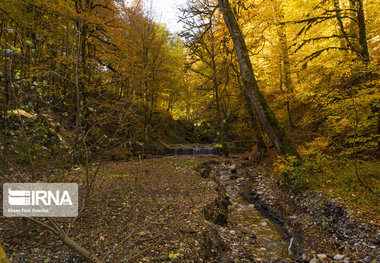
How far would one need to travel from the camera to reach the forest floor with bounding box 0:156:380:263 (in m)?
3.12

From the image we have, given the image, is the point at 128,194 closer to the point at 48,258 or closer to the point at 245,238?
the point at 48,258

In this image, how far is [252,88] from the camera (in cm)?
642

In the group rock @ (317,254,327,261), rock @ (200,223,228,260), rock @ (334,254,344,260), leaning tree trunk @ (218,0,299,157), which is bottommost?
rock @ (317,254,327,261)

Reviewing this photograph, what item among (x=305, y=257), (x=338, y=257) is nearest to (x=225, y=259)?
(x=305, y=257)

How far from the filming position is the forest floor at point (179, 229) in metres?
3.12

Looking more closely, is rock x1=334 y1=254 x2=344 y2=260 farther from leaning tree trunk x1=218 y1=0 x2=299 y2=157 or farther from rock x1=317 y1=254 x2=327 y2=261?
leaning tree trunk x1=218 y1=0 x2=299 y2=157

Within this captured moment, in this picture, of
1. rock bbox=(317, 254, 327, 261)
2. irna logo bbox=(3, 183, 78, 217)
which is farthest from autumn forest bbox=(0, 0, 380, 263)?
irna logo bbox=(3, 183, 78, 217)

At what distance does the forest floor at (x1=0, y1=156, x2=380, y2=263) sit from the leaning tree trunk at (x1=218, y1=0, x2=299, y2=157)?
1.65m

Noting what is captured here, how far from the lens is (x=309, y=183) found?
230 inches

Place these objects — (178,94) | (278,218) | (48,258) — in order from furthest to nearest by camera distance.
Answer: (178,94) → (278,218) → (48,258)

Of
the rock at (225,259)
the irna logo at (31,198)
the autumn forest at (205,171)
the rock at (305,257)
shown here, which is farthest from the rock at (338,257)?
the irna logo at (31,198)

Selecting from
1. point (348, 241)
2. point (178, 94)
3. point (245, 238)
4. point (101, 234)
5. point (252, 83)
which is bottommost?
point (245, 238)

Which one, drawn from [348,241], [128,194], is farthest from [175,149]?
[348,241]

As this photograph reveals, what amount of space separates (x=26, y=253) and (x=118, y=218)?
1.59m
